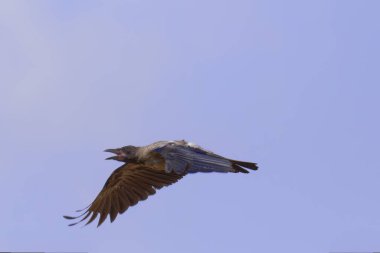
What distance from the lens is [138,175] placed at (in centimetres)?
2105

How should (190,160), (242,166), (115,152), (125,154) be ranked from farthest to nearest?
(115,152) → (125,154) → (242,166) → (190,160)

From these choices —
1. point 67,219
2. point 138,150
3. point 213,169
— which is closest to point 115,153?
point 138,150

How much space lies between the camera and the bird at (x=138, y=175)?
18.6 m

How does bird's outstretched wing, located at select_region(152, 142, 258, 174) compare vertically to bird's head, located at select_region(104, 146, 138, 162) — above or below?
below

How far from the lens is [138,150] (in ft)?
65.9

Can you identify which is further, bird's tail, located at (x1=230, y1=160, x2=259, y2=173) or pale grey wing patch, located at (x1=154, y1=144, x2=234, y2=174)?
bird's tail, located at (x1=230, y1=160, x2=259, y2=173)

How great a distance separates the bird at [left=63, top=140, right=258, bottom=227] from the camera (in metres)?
18.6

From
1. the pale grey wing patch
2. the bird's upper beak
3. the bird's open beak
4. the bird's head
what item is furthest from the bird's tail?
the bird's open beak

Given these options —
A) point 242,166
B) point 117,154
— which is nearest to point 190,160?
point 242,166

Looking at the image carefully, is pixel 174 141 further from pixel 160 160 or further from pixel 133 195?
pixel 133 195

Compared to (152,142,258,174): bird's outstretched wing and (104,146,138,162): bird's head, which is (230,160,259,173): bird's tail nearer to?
(152,142,258,174): bird's outstretched wing

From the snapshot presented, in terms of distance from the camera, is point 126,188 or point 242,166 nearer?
point 242,166

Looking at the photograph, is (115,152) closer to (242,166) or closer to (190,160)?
(242,166)

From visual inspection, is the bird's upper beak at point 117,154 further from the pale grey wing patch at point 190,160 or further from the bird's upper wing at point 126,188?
the pale grey wing patch at point 190,160
